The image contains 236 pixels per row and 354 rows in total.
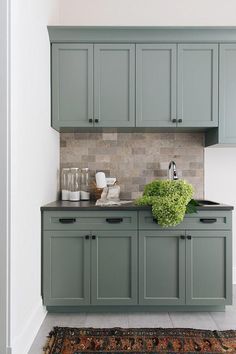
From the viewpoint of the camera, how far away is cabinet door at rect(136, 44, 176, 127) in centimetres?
324

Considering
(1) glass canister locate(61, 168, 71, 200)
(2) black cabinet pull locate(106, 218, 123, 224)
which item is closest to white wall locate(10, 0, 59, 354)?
(1) glass canister locate(61, 168, 71, 200)

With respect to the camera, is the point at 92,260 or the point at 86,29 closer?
the point at 92,260

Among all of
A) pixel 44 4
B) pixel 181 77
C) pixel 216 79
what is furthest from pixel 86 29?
pixel 216 79

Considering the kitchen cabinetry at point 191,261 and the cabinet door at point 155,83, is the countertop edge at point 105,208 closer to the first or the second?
the kitchen cabinetry at point 191,261

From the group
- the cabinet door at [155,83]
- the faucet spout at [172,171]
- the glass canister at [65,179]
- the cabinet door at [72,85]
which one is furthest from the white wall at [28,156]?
the faucet spout at [172,171]

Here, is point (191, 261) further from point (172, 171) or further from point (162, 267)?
point (172, 171)

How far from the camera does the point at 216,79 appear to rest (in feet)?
10.6

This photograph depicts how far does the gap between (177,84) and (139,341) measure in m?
2.19

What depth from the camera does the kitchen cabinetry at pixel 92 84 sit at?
127 inches

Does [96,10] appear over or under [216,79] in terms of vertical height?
over

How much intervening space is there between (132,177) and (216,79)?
4.11 ft

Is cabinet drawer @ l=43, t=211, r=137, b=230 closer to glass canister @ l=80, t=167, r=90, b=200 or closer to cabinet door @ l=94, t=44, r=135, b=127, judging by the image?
glass canister @ l=80, t=167, r=90, b=200

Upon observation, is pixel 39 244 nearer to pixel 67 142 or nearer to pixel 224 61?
pixel 67 142

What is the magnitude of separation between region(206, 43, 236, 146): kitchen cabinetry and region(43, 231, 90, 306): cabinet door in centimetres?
159
